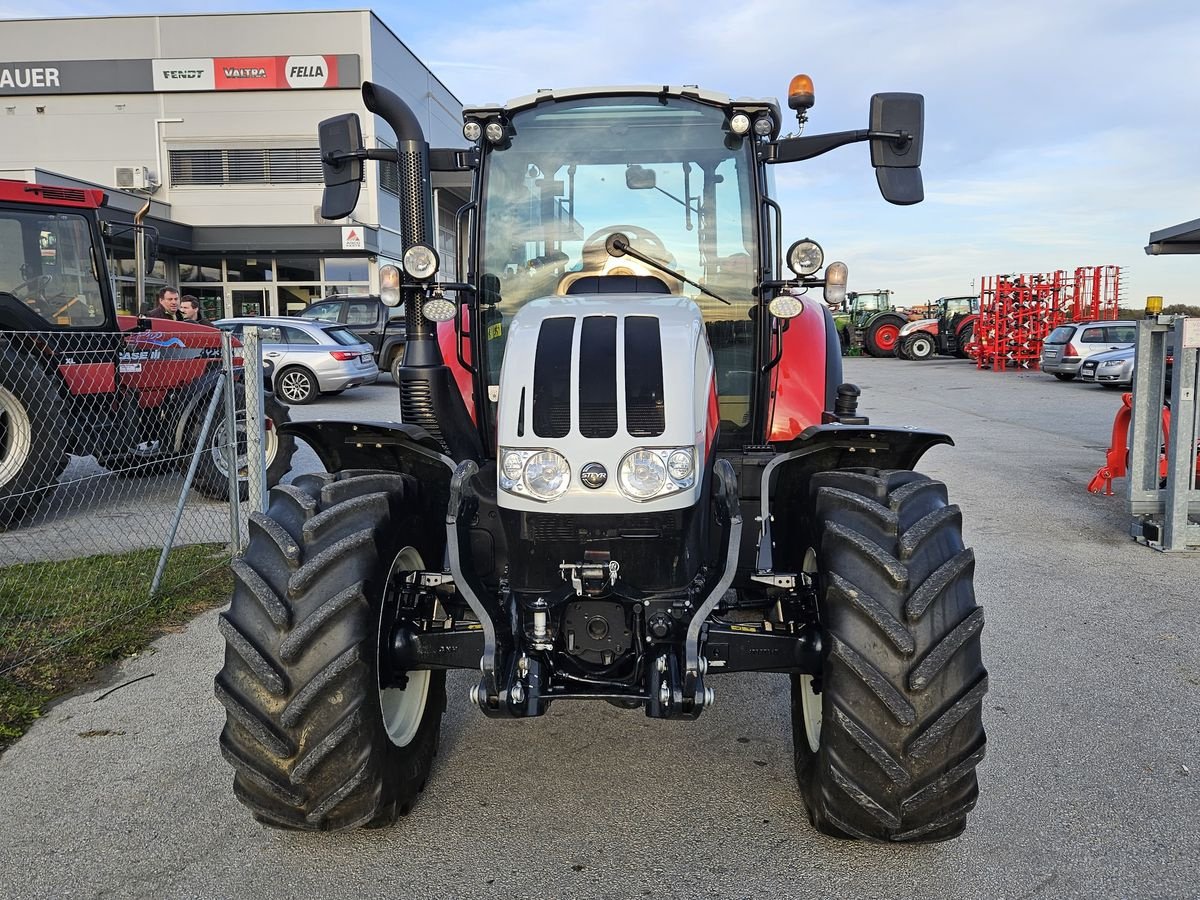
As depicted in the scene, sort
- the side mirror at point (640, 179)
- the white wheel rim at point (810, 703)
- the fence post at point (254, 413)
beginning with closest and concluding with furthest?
the white wheel rim at point (810, 703), the side mirror at point (640, 179), the fence post at point (254, 413)

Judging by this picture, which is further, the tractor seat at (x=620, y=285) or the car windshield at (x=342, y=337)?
the car windshield at (x=342, y=337)

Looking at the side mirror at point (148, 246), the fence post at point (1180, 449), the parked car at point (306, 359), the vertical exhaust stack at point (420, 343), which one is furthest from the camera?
the parked car at point (306, 359)

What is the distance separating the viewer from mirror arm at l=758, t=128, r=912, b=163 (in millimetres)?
3549

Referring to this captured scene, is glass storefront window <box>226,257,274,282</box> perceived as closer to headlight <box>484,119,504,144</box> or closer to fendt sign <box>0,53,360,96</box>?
fendt sign <box>0,53,360,96</box>

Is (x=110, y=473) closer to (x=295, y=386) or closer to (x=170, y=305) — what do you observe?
(x=170, y=305)

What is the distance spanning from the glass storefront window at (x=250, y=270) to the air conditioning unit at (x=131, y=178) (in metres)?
2.94

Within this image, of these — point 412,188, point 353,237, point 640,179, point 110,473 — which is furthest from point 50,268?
point 353,237

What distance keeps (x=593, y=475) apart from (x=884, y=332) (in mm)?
32821

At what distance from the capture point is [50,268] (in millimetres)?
8219

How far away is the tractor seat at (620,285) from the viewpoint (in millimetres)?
3812

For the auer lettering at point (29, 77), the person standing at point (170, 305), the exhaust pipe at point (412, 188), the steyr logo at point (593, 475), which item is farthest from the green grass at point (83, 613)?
the auer lettering at point (29, 77)

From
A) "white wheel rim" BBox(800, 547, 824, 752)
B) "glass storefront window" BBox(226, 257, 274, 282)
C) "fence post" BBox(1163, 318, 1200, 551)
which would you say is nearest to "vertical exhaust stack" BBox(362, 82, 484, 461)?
"white wheel rim" BBox(800, 547, 824, 752)

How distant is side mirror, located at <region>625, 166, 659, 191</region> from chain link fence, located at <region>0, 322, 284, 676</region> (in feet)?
9.71

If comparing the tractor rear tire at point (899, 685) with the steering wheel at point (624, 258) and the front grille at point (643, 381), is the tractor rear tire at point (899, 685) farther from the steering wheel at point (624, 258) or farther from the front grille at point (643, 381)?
the steering wheel at point (624, 258)
